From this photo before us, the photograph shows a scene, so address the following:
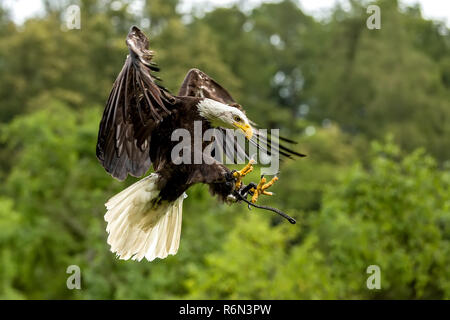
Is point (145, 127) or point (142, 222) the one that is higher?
point (145, 127)

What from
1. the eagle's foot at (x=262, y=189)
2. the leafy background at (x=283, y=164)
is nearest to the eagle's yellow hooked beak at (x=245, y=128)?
the eagle's foot at (x=262, y=189)

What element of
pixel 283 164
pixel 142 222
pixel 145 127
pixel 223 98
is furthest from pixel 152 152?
pixel 283 164

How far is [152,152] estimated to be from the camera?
596cm

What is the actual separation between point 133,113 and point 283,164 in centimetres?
2042

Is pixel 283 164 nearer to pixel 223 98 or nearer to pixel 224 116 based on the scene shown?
pixel 223 98

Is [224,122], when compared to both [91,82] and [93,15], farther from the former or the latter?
[93,15]

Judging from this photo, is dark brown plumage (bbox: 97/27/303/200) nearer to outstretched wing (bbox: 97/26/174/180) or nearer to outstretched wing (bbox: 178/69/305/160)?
outstretched wing (bbox: 97/26/174/180)

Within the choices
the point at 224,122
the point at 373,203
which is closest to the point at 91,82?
the point at 373,203

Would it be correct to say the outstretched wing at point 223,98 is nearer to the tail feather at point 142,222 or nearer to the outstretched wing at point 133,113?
the tail feather at point 142,222

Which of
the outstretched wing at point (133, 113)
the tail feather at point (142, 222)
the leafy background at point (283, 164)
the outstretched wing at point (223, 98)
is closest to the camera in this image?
the outstretched wing at point (133, 113)

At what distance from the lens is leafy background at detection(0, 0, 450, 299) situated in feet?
48.3

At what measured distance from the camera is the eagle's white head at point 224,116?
5.53 m

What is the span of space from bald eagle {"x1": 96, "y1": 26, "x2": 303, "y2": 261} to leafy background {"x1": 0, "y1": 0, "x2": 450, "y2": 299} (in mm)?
2681

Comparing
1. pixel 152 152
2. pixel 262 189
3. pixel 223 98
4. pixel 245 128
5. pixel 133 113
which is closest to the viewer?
pixel 262 189
